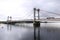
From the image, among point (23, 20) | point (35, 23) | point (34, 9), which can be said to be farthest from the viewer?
point (23, 20)

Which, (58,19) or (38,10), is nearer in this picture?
(58,19)

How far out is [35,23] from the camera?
62.6 meters

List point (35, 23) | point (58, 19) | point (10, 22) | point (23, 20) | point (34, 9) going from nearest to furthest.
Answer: point (58, 19)
point (35, 23)
point (34, 9)
point (23, 20)
point (10, 22)

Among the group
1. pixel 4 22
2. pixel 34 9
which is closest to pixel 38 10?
pixel 34 9

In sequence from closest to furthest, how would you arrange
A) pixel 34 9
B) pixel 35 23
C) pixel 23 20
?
pixel 35 23
pixel 34 9
pixel 23 20

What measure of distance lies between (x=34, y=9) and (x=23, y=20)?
37.1 feet

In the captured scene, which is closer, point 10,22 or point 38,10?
point 38,10

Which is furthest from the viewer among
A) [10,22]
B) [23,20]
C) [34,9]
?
[10,22]

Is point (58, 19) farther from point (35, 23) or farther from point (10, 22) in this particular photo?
point (10, 22)

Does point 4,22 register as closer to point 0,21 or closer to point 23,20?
point 0,21

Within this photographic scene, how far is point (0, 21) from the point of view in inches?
3356

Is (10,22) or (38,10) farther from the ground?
(38,10)

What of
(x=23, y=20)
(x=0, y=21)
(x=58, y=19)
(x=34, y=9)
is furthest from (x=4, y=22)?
(x=58, y=19)

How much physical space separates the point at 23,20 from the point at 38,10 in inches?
487
